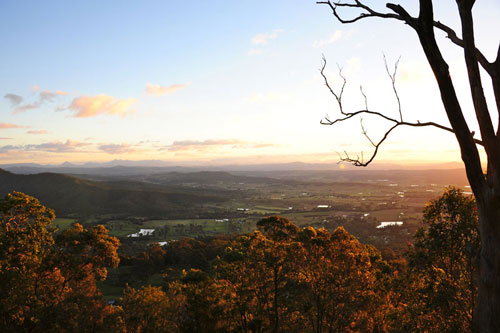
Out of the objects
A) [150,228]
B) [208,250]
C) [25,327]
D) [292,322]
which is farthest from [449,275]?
[150,228]

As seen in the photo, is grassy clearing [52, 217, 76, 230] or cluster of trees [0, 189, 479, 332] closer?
cluster of trees [0, 189, 479, 332]

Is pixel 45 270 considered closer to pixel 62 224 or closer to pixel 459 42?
pixel 459 42

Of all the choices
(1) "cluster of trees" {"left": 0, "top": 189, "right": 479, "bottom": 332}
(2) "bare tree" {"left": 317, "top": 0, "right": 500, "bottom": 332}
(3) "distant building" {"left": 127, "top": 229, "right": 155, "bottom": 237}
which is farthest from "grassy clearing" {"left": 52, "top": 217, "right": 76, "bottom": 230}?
(2) "bare tree" {"left": 317, "top": 0, "right": 500, "bottom": 332}

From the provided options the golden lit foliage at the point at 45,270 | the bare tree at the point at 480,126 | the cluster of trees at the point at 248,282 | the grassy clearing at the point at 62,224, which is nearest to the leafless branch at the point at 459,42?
the bare tree at the point at 480,126

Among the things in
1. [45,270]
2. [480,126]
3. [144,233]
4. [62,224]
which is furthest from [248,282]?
[62,224]

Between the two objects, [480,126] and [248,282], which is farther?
[248,282]

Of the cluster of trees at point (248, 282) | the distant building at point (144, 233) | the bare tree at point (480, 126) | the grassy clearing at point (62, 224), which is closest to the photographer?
the bare tree at point (480, 126)

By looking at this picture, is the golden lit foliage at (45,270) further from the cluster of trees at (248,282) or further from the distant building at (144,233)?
the distant building at (144,233)

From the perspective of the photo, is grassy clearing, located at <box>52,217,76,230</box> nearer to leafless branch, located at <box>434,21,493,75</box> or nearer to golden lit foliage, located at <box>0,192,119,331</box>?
golden lit foliage, located at <box>0,192,119,331</box>
